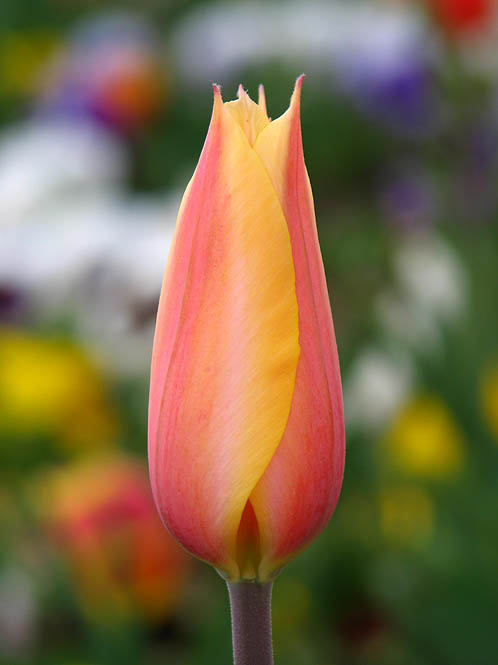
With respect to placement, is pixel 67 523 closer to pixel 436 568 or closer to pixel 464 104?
pixel 436 568

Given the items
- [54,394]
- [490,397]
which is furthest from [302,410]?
[54,394]

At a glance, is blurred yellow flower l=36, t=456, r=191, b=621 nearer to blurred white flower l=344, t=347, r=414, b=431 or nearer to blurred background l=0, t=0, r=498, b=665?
blurred background l=0, t=0, r=498, b=665

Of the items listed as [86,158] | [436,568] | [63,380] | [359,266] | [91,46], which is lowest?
[436,568]

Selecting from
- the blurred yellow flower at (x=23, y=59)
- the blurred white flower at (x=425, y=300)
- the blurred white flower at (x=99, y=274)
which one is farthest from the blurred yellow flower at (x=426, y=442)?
the blurred yellow flower at (x=23, y=59)

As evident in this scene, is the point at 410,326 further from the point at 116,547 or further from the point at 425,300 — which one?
the point at 116,547

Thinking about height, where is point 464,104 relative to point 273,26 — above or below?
below

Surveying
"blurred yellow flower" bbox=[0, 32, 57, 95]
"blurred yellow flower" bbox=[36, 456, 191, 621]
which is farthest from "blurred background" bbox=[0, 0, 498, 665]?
"blurred yellow flower" bbox=[0, 32, 57, 95]

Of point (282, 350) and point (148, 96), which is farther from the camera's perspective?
point (148, 96)

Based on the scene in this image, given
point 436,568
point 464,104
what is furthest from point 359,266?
point 436,568

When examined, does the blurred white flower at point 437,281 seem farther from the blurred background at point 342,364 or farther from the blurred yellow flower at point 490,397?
the blurred yellow flower at point 490,397
